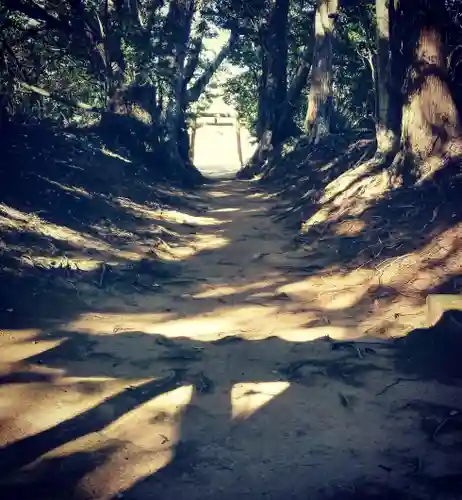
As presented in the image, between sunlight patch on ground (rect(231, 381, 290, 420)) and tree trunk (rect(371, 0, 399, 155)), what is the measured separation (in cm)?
810

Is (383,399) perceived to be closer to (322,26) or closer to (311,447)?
(311,447)

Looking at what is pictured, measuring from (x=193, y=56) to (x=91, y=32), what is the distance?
6.61m

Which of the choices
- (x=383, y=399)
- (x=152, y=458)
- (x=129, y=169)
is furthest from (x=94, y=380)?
(x=129, y=169)

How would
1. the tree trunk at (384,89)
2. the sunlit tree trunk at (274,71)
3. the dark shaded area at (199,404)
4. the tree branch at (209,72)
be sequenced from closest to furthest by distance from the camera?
the dark shaded area at (199,404) → the tree trunk at (384,89) → the sunlit tree trunk at (274,71) → the tree branch at (209,72)

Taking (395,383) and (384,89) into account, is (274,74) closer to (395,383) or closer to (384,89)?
(384,89)

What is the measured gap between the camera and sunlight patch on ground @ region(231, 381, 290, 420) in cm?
362

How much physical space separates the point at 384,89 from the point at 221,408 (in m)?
9.43

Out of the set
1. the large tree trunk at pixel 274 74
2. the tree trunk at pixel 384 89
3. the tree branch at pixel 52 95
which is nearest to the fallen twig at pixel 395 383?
the tree trunk at pixel 384 89

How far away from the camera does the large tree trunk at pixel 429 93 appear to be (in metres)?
9.02

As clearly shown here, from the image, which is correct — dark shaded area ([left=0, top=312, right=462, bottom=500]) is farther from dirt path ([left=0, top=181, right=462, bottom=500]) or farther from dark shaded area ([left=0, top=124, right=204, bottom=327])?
dark shaded area ([left=0, top=124, right=204, bottom=327])

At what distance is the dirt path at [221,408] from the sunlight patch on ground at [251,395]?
0.01 meters

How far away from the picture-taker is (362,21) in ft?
53.1

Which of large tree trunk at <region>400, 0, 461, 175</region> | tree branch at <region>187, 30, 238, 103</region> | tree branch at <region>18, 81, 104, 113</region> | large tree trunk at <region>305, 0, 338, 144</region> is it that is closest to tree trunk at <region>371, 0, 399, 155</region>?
large tree trunk at <region>400, 0, 461, 175</region>

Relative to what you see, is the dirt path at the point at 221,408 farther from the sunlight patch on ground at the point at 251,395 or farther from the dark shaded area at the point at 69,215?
the dark shaded area at the point at 69,215
